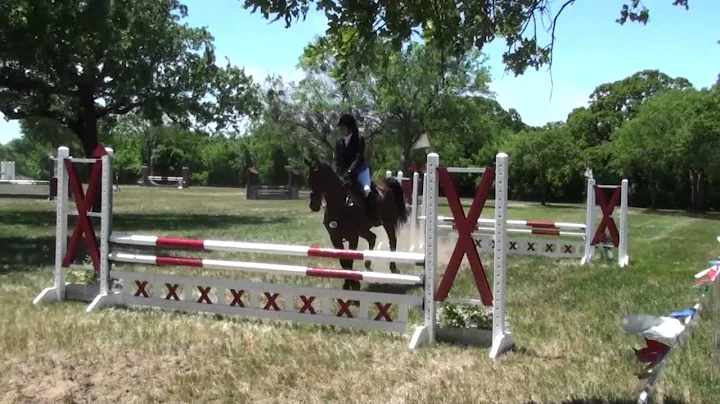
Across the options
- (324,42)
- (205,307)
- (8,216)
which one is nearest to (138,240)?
(205,307)

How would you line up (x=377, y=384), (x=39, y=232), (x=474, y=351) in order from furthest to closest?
(x=39, y=232), (x=474, y=351), (x=377, y=384)

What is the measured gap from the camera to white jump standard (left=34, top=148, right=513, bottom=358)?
6301mm

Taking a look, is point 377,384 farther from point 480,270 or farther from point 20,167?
point 20,167

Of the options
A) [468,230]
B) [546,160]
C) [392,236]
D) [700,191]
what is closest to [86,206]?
[468,230]

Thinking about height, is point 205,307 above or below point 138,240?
below

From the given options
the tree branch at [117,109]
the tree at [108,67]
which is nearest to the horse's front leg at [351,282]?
the tree at [108,67]

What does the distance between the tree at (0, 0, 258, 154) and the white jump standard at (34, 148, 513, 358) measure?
7.12 meters

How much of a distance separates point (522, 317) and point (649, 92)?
205ft

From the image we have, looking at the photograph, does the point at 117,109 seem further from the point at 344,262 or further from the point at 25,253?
the point at 344,262

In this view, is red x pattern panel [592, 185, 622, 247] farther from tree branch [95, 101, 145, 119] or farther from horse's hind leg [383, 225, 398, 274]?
tree branch [95, 101, 145, 119]

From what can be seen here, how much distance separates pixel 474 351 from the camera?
6.20 m

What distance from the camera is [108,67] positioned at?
21031mm

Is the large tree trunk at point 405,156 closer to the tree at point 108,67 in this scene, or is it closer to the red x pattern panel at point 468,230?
the tree at point 108,67

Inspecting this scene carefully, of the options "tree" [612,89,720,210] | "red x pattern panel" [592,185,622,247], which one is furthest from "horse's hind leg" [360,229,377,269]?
"tree" [612,89,720,210]
